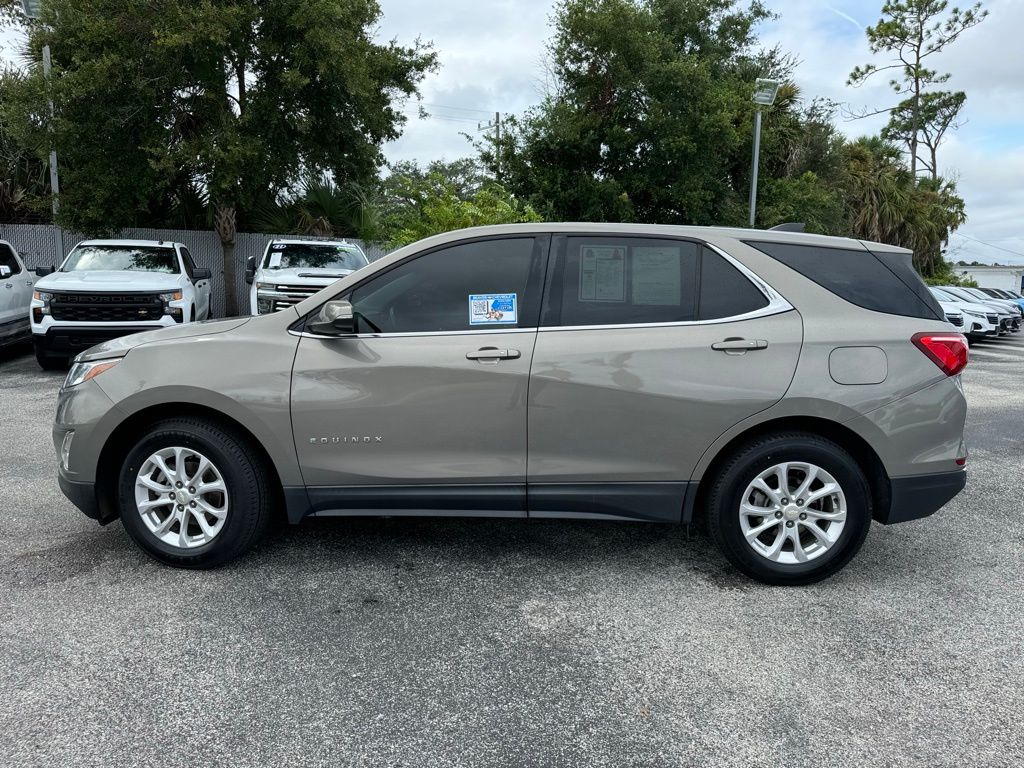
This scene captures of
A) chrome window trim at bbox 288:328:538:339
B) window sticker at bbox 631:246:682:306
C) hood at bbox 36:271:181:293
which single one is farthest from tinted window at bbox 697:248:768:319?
hood at bbox 36:271:181:293

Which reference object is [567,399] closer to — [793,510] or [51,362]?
[793,510]

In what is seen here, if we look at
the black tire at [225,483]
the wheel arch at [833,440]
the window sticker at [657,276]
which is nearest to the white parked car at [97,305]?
the black tire at [225,483]

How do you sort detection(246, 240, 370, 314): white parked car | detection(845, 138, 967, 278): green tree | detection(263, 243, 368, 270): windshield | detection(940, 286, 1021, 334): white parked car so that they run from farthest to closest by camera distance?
detection(845, 138, 967, 278): green tree, detection(940, 286, 1021, 334): white parked car, detection(263, 243, 368, 270): windshield, detection(246, 240, 370, 314): white parked car

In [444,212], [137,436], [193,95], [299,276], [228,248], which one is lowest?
[137,436]

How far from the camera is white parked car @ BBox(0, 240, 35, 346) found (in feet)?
36.0

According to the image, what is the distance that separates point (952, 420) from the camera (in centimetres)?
367

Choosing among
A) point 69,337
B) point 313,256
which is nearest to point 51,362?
point 69,337

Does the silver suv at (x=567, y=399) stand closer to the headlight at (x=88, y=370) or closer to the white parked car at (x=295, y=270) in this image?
the headlight at (x=88, y=370)

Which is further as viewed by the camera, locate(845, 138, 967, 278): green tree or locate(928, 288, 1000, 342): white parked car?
locate(845, 138, 967, 278): green tree

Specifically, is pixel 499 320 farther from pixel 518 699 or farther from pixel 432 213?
pixel 432 213

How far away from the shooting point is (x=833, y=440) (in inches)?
147

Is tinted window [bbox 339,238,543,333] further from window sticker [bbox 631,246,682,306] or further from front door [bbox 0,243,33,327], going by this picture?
front door [bbox 0,243,33,327]

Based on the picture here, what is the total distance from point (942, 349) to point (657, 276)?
137 centimetres

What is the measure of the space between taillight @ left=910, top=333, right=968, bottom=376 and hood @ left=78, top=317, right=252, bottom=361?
10.8ft
